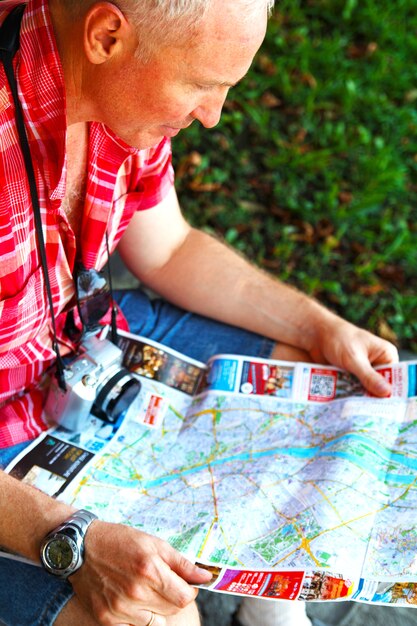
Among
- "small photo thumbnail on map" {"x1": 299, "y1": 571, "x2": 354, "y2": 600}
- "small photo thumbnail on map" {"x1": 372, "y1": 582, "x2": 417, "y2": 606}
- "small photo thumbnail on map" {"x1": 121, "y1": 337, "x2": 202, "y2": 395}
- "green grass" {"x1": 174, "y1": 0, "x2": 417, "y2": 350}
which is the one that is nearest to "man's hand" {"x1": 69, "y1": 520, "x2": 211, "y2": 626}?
"small photo thumbnail on map" {"x1": 299, "y1": 571, "x2": 354, "y2": 600}

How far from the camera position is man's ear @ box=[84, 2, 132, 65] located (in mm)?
1220

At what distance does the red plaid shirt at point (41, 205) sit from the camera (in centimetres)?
132

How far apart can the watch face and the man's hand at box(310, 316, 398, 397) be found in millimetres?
773

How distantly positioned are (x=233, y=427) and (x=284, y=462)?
15 centimetres

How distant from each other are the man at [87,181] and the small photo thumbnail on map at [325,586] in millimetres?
180

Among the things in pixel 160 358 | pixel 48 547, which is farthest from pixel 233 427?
pixel 48 547

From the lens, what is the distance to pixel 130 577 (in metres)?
1.31

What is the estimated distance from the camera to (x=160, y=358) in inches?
73.5

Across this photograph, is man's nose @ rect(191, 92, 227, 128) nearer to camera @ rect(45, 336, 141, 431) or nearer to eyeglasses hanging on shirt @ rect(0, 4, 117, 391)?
eyeglasses hanging on shirt @ rect(0, 4, 117, 391)

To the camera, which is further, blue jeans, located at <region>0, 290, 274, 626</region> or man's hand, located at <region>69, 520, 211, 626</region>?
blue jeans, located at <region>0, 290, 274, 626</region>

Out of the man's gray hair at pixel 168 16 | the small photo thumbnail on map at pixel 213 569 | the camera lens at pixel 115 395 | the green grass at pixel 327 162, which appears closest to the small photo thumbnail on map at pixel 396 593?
the small photo thumbnail on map at pixel 213 569

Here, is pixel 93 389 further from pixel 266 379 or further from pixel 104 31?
pixel 104 31

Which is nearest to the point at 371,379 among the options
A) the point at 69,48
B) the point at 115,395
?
the point at 115,395

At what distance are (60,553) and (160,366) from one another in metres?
0.61
